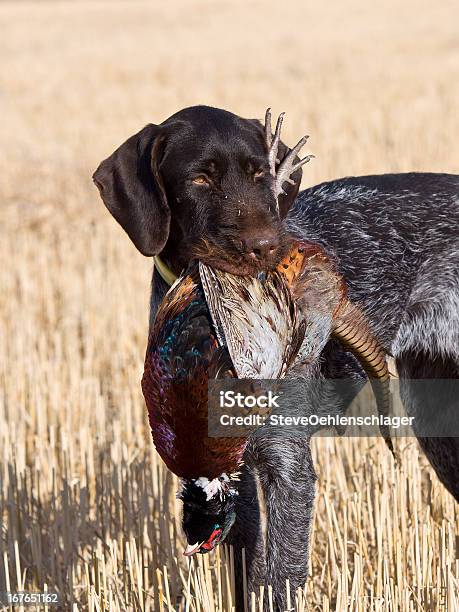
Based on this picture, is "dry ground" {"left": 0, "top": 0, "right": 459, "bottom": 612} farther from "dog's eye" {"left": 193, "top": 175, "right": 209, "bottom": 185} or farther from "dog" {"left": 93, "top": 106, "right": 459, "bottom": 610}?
"dog's eye" {"left": 193, "top": 175, "right": 209, "bottom": 185}

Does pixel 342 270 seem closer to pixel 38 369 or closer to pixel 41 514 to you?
pixel 41 514

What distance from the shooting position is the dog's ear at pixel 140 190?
363 cm

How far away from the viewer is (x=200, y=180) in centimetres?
363

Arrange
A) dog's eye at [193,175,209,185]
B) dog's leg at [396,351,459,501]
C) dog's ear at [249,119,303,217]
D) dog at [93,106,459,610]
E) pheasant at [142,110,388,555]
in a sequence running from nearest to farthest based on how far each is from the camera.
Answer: pheasant at [142,110,388,555] < dog at [93,106,459,610] < dog's eye at [193,175,209,185] < dog's ear at [249,119,303,217] < dog's leg at [396,351,459,501]

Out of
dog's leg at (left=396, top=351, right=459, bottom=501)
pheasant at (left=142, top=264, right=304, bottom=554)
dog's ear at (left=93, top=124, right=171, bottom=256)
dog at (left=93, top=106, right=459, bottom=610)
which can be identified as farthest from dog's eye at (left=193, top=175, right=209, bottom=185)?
dog's leg at (left=396, top=351, right=459, bottom=501)

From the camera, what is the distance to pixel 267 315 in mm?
2855

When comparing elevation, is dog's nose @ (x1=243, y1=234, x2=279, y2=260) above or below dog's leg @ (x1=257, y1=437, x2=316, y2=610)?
above

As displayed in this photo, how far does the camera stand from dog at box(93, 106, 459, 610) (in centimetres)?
351

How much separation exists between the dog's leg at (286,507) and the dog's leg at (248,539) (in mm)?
65

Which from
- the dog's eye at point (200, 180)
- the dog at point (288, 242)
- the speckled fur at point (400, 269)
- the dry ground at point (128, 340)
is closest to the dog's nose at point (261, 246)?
the dog at point (288, 242)

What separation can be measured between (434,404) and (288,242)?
147 cm

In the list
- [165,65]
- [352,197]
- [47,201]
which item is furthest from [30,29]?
[352,197]

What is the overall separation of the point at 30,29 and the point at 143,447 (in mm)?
26942

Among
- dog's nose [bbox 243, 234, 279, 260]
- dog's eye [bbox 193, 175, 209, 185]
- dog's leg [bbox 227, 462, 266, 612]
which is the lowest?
dog's leg [bbox 227, 462, 266, 612]
